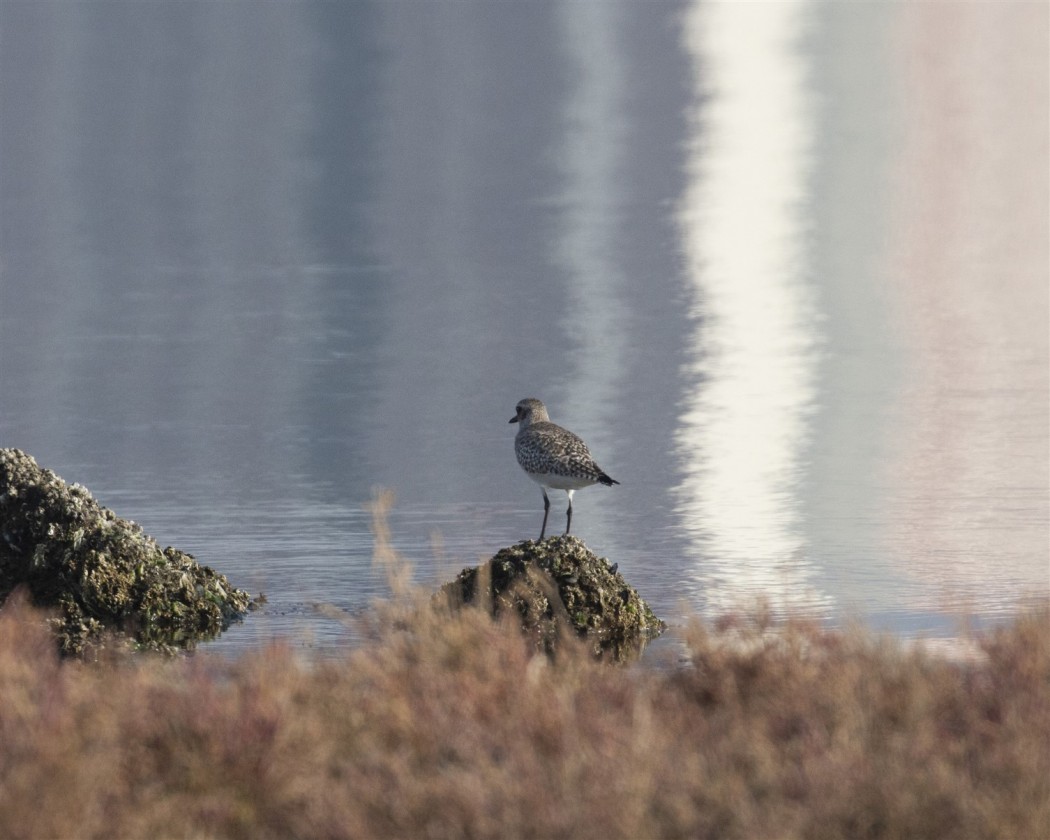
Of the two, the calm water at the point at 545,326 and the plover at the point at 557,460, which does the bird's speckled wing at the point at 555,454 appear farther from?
the calm water at the point at 545,326

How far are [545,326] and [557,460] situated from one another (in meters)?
10.6

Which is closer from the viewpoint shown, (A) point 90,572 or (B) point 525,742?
(B) point 525,742

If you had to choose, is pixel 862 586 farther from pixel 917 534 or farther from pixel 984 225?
pixel 984 225

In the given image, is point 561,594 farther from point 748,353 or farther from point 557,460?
point 748,353

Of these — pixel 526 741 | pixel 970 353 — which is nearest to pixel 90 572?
pixel 526 741

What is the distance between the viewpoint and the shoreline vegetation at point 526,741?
265 inches

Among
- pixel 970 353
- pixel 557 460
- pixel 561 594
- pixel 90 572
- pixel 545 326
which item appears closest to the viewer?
pixel 561 594

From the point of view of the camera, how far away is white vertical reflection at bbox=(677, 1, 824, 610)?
13.1 metres

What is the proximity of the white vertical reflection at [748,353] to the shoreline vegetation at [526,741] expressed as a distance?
3.40 feet

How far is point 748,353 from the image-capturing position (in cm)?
2141

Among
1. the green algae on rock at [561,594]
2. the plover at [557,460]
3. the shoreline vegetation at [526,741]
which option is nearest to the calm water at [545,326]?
the green algae on rock at [561,594]

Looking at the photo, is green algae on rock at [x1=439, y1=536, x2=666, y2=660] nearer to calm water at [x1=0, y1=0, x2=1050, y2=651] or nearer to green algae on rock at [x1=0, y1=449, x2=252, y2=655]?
calm water at [x1=0, y1=0, x2=1050, y2=651]

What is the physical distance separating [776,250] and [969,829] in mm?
23954

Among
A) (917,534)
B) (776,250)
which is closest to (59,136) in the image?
(776,250)
